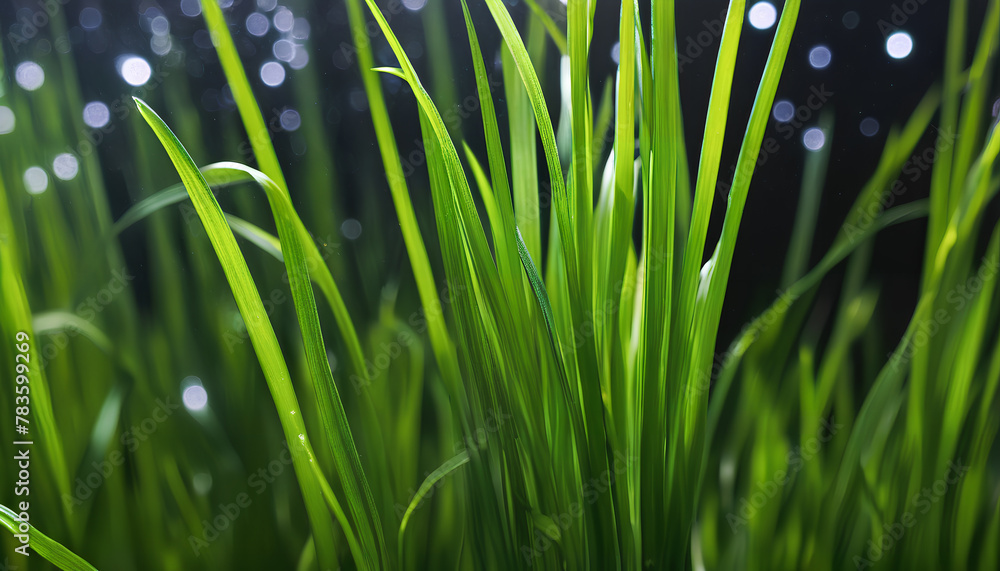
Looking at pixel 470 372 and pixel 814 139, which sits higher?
pixel 814 139

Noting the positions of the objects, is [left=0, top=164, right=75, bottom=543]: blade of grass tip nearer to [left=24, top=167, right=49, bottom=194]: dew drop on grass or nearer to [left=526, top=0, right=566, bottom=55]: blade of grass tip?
[left=24, top=167, right=49, bottom=194]: dew drop on grass

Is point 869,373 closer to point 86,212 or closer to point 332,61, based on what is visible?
point 332,61

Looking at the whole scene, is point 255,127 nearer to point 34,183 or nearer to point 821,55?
point 34,183

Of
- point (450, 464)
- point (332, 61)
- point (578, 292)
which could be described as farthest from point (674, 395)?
point (332, 61)

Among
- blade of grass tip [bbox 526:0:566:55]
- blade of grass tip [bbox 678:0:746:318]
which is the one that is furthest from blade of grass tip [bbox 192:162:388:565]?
blade of grass tip [bbox 526:0:566:55]

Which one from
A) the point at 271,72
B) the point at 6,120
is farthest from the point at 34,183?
the point at 271,72

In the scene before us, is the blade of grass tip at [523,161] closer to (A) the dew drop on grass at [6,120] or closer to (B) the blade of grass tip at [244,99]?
(B) the blade of grass tip at [244,99]
